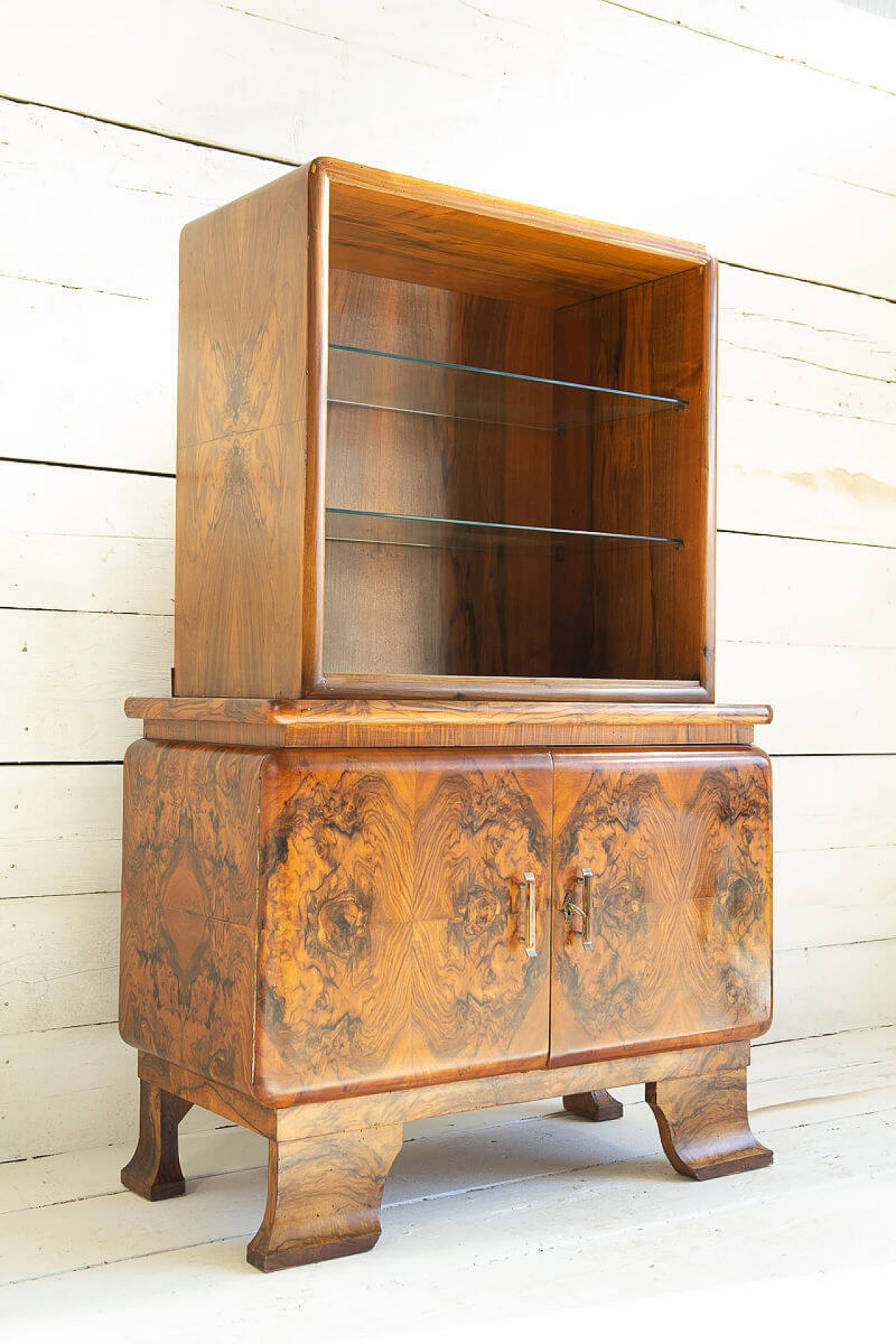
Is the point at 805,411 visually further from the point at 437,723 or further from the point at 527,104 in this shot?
the point at 437,723

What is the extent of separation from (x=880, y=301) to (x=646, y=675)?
4.48 ft

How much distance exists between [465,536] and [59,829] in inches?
31.7

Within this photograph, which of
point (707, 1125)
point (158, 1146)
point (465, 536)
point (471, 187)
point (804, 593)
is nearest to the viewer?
point (158, 1146)

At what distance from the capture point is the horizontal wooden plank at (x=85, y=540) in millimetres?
2002

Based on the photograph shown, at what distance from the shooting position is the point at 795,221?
2.86m

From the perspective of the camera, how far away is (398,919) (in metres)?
1.65

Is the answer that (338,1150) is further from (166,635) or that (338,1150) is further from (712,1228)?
(166,635)

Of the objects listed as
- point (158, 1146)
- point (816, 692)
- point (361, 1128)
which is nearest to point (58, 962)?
point (158, 1146)

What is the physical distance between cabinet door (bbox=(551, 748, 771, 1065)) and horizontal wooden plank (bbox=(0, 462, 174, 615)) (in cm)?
75

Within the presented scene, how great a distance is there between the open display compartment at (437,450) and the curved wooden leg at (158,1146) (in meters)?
0.56

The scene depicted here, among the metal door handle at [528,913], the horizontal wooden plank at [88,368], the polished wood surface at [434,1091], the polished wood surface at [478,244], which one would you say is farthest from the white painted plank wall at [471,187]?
the metal door handle at [528,913]

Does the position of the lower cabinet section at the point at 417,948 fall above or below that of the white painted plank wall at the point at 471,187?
below

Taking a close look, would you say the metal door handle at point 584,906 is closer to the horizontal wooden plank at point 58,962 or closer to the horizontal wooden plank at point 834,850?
the horizontal wooden plank at point 58,962

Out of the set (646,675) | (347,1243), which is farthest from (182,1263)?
(646,675)
